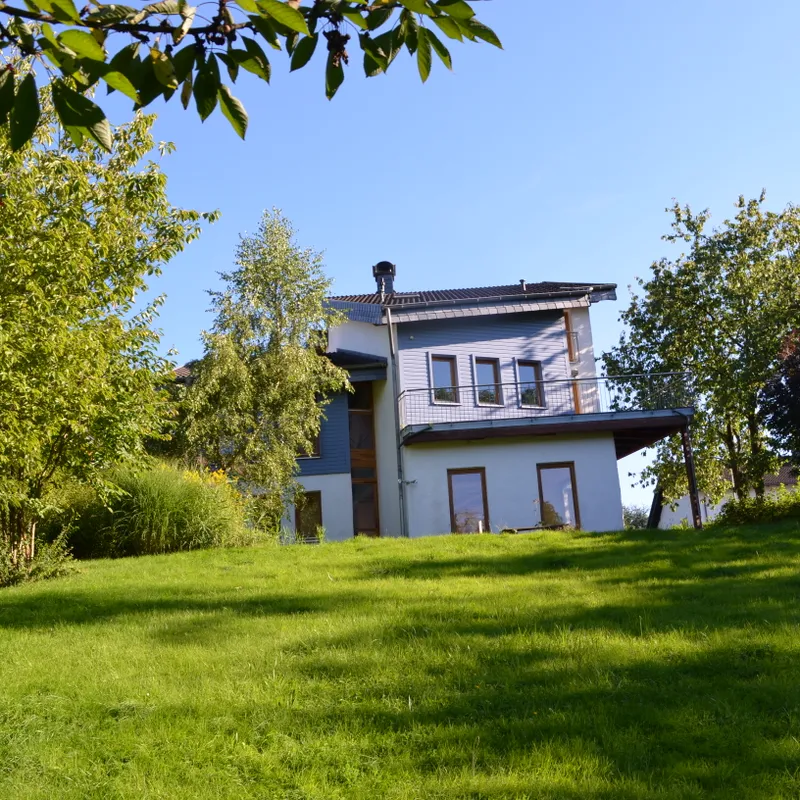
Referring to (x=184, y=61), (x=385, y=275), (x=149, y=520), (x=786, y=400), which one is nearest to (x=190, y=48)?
(x=184, y=61)

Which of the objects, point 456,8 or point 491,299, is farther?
point 491,299

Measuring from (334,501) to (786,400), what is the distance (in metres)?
12.7

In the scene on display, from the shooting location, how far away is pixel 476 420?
23906 mm

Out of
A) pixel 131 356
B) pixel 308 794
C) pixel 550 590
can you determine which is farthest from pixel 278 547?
pixel 308 794

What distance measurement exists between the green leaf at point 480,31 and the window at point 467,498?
21227 millimetres

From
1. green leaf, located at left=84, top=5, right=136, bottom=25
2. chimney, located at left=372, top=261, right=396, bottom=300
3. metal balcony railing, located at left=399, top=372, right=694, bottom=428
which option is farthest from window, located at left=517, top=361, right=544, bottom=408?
green leaf, located at left=84, top=5, right=136, bottom=25

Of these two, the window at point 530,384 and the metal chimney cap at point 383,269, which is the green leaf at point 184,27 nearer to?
the window at point 530,384

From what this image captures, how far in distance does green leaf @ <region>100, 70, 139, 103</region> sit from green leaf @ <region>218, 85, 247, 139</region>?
25 cm

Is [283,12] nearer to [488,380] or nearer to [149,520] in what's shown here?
[149,520]

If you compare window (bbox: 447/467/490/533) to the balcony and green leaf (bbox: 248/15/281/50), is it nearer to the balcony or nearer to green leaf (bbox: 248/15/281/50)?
the balcony

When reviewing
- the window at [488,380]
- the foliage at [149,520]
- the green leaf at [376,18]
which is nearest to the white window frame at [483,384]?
the window at [488,380]

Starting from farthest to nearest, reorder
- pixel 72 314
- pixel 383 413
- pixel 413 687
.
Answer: pixel 383 413
pixel 72 314
pixel 413 687

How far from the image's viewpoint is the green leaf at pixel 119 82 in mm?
2215

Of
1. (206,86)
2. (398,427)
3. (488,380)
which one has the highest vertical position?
(488,380)
